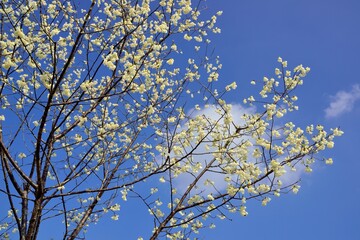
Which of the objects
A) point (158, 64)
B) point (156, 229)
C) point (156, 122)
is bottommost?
point (156, 229)

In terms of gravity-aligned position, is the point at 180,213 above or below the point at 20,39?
below

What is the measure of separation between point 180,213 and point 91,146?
1.91 m

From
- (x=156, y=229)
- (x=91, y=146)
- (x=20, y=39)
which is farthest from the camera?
(x=91, y=146)

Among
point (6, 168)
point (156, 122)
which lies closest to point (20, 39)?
point (6, 168)

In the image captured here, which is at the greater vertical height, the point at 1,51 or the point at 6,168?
the point at 1,51

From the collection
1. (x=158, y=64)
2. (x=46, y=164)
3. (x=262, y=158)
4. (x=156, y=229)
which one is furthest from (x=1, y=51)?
(x=262, y=158)

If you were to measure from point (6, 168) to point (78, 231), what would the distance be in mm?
1498

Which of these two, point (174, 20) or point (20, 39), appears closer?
point (20, 39)

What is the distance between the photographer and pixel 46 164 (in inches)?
221

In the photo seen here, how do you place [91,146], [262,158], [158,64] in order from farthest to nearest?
[91,146] → [262,158] → [158,64]

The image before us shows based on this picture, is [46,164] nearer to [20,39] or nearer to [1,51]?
[1,51]

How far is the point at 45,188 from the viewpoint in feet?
17.0

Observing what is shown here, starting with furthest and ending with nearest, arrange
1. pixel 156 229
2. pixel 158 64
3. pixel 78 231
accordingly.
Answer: pixel 78 231 < pixel 156 229 < pixel 158 64

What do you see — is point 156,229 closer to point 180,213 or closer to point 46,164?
point 180,213
